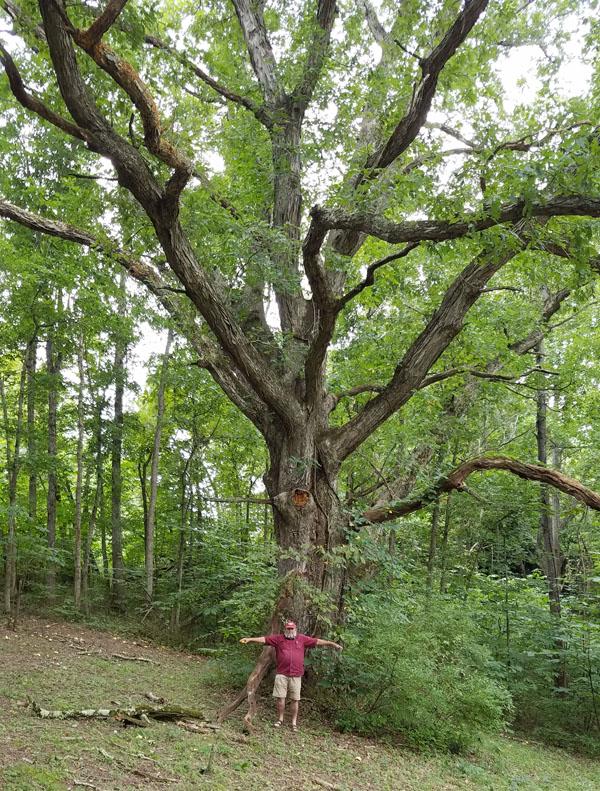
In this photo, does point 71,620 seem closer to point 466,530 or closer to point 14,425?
point 14,425

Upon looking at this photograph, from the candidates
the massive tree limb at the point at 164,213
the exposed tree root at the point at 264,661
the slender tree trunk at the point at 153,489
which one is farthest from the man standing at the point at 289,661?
the slender tree trunk at the point at 153,489

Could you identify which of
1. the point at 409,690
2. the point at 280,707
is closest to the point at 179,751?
the point at 280,707

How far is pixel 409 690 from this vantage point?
7.22 meters

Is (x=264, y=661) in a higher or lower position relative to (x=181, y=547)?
lower

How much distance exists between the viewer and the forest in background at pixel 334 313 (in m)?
6.24

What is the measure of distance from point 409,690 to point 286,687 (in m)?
1.56

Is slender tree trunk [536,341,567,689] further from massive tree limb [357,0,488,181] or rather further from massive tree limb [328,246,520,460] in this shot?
massive tree limb [357,0,488,181]

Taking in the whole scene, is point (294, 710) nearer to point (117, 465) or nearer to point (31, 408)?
point (31, 408)

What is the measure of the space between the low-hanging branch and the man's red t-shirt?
6.75 feet

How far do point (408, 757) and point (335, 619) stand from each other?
1.89 meters

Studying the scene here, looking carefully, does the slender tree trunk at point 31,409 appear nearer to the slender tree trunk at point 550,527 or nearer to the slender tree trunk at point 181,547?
the slender tree trunk at point 181,547

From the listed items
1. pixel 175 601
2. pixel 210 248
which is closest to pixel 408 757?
pixel 210 248

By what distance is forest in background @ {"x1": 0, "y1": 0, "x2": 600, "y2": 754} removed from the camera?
6.24 metres

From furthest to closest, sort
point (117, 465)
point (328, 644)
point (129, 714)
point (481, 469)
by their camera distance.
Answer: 1. point (117, 465)
2. point (481, 469)
3. point (328, 644)
4. point (129, 714)
